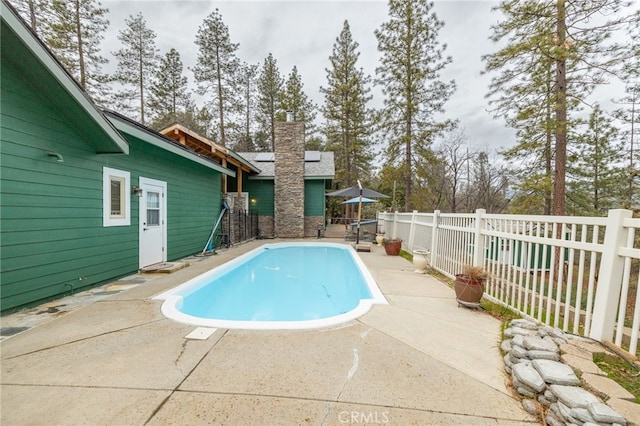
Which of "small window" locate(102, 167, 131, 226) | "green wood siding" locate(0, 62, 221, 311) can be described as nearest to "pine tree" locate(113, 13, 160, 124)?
"small window" locate(102, 167, 131, 226)

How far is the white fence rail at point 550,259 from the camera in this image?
229 centimetres

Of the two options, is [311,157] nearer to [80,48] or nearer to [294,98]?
[294,98]

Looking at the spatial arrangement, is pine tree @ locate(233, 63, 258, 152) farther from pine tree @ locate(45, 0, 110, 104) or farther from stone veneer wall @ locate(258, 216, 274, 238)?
stone veneer wall @ locate(258, 216, 274, 238)

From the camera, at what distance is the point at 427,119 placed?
43.7 ft

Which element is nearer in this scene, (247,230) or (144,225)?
(144,225)

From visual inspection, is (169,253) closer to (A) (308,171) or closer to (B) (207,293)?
(B) (207,293)

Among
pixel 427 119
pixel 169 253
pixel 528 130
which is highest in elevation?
pixel 427 119

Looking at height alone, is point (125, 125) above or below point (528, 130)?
below

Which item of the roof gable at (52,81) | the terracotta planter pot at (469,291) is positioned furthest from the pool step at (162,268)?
the terracotta planter pot at (469,291)

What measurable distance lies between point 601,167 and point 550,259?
1562cm

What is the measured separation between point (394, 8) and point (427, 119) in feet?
18.4

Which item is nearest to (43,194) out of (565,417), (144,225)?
(144,225)

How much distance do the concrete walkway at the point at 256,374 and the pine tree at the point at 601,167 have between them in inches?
568

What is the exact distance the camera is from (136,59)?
1692cm
